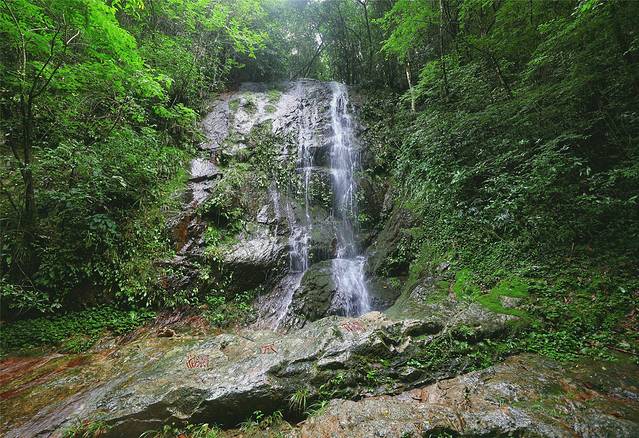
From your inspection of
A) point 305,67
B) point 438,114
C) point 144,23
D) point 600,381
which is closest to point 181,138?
point 144,23

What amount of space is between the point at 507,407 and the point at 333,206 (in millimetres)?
7279

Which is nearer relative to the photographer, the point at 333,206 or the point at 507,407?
the point at 507,407

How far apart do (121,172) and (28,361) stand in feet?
12.4

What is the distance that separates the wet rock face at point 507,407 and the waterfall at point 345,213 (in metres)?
3.40

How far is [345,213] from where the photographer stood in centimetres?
933

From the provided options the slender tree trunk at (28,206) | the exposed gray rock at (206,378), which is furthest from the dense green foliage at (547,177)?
the slender tree trunk at (28,206)

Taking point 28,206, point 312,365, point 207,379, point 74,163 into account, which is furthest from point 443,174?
point 28,206

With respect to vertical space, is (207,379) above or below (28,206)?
below

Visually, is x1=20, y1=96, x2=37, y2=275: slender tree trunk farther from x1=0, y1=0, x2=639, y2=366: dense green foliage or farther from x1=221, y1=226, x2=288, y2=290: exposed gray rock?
x1=221, y1=226, x2=288, y2=290: exposed gray rock

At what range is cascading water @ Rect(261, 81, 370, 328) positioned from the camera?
673 cm

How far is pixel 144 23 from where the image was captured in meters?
9.11

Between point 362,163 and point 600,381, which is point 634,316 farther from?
point 362,163

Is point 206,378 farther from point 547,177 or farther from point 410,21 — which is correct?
point 410,21

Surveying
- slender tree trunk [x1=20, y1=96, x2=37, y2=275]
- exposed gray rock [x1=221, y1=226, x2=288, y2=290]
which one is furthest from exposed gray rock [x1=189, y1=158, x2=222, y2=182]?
slender tree trunk [x1=20, y1=96, x2=37, y2=275]
